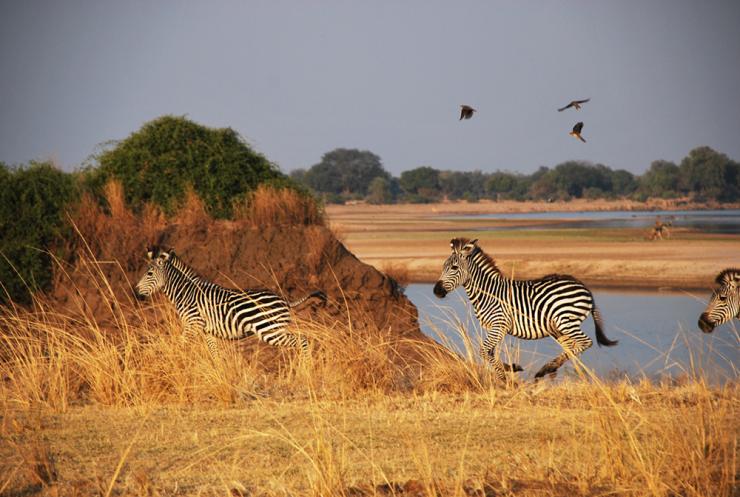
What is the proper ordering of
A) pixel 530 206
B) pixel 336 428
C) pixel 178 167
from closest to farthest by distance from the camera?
pixel 336 428, pixel 178 167, pixel 530 206

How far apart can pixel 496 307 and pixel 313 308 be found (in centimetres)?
261

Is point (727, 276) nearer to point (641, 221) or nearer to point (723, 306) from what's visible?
point (723, 306)

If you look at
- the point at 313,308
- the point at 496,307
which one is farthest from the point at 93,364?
the point at 496,307

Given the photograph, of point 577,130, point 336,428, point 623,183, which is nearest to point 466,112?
point 577,130

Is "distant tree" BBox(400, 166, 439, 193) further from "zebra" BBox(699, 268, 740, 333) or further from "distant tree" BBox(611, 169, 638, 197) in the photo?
"zebra" BBox(699, 268, 740, 333)

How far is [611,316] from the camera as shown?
2294 cm

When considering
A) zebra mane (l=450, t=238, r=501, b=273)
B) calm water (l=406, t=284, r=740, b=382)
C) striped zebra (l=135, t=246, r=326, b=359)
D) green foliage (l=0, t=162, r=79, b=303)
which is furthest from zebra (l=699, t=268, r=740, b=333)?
green foliage (l=0, t=162, r=79, b=303)

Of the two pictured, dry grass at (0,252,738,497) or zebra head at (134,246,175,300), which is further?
Answer: zebra head at (134,246,175,300)

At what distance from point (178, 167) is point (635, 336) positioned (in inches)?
315

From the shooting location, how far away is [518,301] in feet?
43.5

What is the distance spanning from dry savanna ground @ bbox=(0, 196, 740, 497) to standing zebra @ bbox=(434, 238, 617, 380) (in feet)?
3.30

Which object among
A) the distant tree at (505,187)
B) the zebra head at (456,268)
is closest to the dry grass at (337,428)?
the zebra head at (456,268)

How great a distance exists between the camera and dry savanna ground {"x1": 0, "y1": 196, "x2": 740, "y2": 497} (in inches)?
276

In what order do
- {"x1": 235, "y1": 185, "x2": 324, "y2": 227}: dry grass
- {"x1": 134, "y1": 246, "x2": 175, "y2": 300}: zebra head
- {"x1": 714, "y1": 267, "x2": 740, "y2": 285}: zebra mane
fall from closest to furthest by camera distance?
{"x1": 714, "y1": 267, "x2": 740, "y2": 285}: zebra mane
{"x1": 134, "y1": 246, "x2": 175, "y2": 300}: zebra head
{"x1": 235, "y1": 185, "x2": 324, "y2": 227}: dry grass
